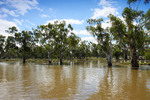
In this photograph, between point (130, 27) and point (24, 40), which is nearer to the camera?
point (130, 27)

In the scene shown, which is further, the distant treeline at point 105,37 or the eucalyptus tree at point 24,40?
the eucalyptus tree at point 24,40

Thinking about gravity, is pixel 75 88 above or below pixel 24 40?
below

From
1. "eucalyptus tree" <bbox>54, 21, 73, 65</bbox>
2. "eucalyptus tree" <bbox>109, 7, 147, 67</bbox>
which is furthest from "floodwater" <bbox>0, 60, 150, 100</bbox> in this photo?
"eucalyptus tree" <bbox>54, 21, 73, 65</bbox>

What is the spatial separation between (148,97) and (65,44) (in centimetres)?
3943

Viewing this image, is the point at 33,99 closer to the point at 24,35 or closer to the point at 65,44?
the point at 65,44

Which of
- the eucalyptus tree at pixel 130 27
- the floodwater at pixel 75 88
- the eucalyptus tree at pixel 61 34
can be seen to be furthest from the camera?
the eucalyptus tree at pixel 61 34

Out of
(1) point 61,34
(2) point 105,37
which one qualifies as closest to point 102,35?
(2) point 105,37

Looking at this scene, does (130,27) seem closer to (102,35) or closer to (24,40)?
(102,35)

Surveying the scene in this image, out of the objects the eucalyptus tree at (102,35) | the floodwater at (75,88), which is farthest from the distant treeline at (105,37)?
the floodwater at (75,88)

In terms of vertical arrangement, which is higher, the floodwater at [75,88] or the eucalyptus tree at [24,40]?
the eucalyptus tree at [24,40]

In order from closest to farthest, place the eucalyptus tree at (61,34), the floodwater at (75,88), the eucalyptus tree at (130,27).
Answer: the floodwater at (75,88), the eucalyptus tree at (130,27), the eucalyptus tree at (61,34)

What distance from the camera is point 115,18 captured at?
84.6ft

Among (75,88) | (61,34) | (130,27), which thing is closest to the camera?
(75,88)

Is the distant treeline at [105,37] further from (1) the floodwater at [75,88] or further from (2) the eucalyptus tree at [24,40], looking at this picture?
(1) the floodwater at [75,88]
